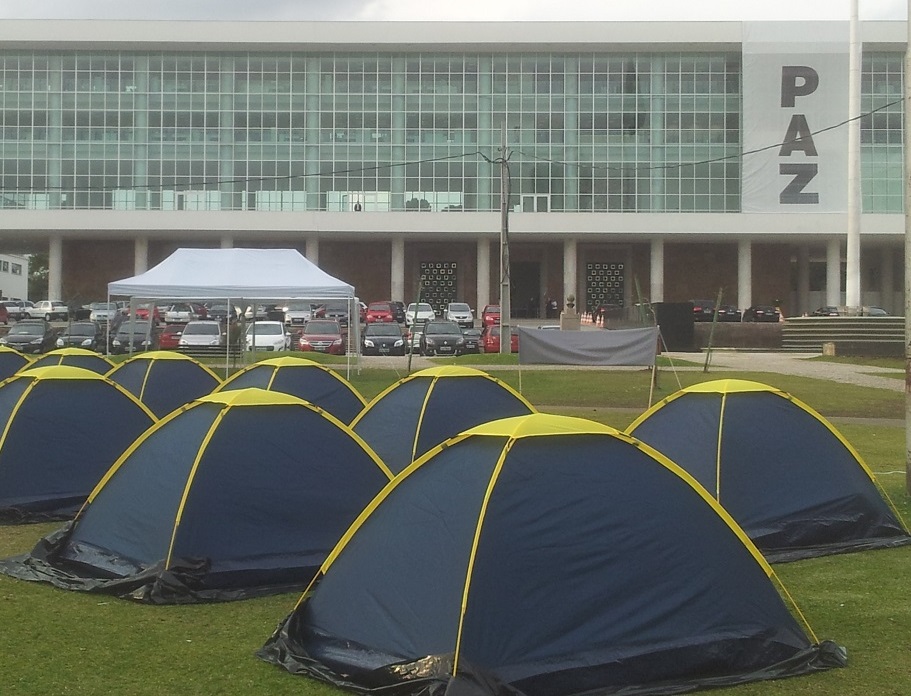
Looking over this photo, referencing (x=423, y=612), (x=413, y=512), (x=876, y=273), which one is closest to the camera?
(x=423, y=612)

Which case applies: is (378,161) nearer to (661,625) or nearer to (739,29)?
(739,29)

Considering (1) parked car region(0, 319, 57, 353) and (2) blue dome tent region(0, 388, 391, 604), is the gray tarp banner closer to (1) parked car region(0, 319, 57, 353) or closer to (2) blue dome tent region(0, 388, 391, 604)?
(2) blue dome tent region(0, 388, 391, 604)

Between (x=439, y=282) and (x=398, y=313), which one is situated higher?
(x=439, y=282)

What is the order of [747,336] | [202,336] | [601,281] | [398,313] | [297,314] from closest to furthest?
[202,336]
[747,336]
[297,314]
[398,313]
[601,281]

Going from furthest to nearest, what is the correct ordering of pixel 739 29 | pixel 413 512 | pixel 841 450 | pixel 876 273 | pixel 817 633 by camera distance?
pixel 876 273
pixel 739 29
pixel 841 450
pixel 817 633
pixel 413 512

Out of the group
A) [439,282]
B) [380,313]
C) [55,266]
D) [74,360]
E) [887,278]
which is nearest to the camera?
[74,360]

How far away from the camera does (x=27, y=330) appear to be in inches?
1594

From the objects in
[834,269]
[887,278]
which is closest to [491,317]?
[834,269]

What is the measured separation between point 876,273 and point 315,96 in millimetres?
38214

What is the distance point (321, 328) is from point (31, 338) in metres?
10.4

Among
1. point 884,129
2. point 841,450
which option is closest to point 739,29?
point 884,129

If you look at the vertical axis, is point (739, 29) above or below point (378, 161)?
above

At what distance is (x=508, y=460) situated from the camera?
668 centimetres

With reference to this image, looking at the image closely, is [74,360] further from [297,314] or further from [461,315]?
[461,315]
